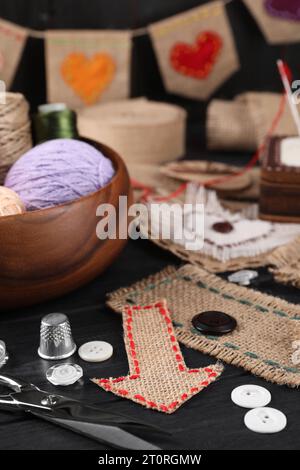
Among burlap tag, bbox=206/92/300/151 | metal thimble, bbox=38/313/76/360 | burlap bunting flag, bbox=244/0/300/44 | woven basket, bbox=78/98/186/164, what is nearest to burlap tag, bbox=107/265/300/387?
metal thimble, bbox=38/313/76/360

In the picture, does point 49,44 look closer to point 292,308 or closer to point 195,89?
point 195,89

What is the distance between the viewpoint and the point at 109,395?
0.74m

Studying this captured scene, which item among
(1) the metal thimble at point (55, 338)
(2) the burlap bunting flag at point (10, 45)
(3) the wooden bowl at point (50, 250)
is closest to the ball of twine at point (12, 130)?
(3) the wooden bowl at point (50, 250)

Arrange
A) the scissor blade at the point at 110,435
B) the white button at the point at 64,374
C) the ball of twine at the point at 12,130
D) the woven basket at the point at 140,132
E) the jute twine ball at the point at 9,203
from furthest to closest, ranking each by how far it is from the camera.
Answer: the woven basket at the point at 140,132
the ball of twine at the point at 12,130
the jute twine ball at the point at 9,203
the white button at the point at 64,374
the scissor blade at the point at 110,435

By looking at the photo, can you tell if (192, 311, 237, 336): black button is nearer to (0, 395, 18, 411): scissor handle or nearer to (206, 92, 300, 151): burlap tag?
(0, 395, 18, 411): scissor handle

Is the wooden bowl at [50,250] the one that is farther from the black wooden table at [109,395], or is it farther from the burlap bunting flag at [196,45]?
the burlap bunting flag at [196,45]

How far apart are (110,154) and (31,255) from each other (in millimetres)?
279

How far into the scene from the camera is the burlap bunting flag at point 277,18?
1.72 metres

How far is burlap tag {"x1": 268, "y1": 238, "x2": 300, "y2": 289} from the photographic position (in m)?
0.97

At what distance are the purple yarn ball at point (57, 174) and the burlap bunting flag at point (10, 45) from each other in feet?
2.51

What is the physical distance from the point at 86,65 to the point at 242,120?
42 centimetres

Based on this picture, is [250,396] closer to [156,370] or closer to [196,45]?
[156,370]

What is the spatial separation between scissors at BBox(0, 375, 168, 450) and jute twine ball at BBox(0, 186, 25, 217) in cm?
24
